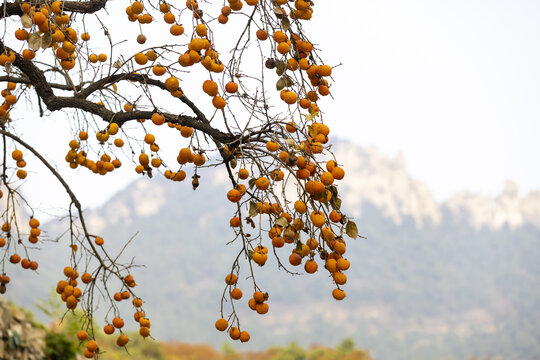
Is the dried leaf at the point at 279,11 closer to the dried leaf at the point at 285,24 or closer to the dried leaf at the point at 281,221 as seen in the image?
the dried leaf at the point at 285,24

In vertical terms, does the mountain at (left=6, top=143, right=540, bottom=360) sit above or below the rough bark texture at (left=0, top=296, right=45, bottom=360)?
above

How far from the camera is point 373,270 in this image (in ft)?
254

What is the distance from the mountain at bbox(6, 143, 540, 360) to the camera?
63.6 m

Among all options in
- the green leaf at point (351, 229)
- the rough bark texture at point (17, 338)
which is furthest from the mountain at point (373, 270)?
A: the green leaf at point (351, 229)

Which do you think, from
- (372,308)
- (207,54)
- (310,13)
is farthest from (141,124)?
(372,308)

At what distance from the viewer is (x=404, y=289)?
7706 cm

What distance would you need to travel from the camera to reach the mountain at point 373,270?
63.6 meters

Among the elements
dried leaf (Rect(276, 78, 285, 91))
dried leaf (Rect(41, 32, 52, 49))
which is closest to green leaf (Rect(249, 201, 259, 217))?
dried leaf (Rect(276, 78, 285, 91))

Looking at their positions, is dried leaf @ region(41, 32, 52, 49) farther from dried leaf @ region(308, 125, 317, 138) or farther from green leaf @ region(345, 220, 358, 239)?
green leaf @ region(345, 220, 358, 239)

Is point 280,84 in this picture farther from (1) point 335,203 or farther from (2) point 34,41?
(2) point 34,41

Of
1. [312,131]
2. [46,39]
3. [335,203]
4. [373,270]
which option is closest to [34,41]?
[46,39]

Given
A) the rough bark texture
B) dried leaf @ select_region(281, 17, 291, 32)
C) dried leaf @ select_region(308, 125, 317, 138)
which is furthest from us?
the rough bark texture

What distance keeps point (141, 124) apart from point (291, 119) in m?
1.19

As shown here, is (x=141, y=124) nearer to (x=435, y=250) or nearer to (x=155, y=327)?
(x=155, y=327)
